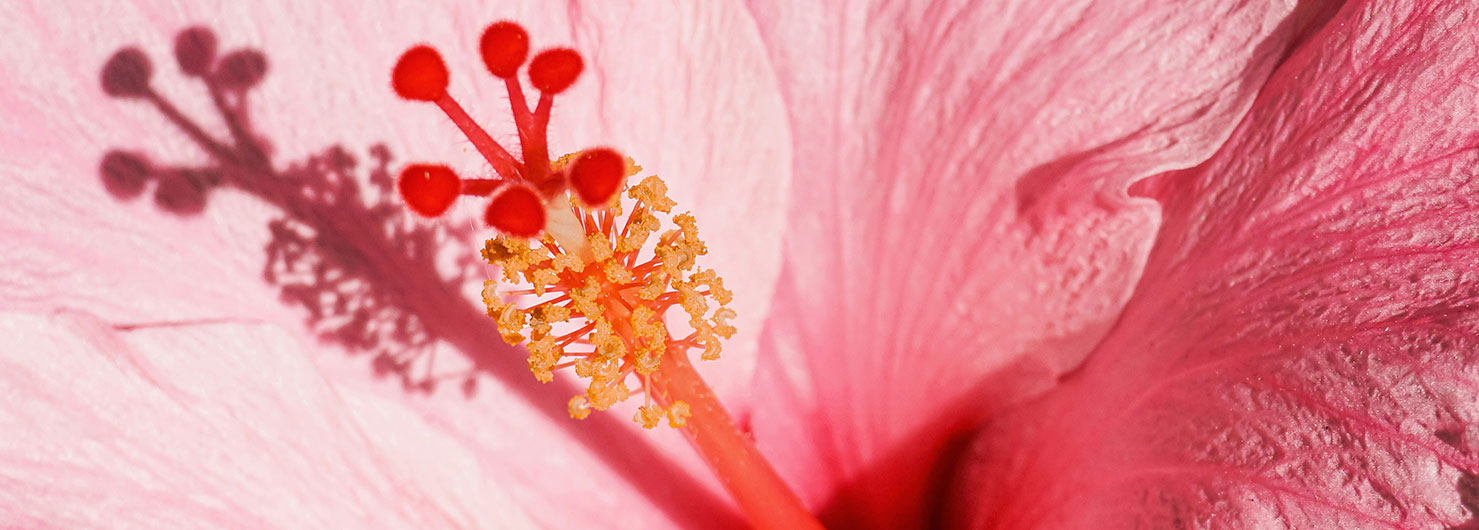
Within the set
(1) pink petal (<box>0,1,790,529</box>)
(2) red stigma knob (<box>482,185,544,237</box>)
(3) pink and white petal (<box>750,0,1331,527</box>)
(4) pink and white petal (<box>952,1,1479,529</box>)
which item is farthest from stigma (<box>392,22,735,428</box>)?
(4) pink and white petal (<box>952,1,1479,529</box>)

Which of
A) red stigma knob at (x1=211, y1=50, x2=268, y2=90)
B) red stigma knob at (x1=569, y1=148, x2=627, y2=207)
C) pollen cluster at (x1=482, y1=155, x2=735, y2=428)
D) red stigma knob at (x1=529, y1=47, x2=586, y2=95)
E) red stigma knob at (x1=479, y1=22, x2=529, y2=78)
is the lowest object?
pollen cluster at (x1=482, y1=155, x2=735, y2=428)

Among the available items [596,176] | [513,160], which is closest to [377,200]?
[513,160]

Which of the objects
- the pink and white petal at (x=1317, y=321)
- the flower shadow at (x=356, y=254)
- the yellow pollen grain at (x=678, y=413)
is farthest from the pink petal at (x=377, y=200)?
the pink and white petal at (x=1317, y=321)

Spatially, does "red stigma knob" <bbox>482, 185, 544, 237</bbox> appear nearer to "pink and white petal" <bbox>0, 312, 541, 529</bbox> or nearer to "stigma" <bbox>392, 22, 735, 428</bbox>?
"stigma" <bbox>392, 22, 735, 428</bbox>

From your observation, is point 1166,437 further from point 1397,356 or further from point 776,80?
point 776,80

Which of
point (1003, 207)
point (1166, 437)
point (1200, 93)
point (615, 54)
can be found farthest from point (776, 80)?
point (1166, 437)
